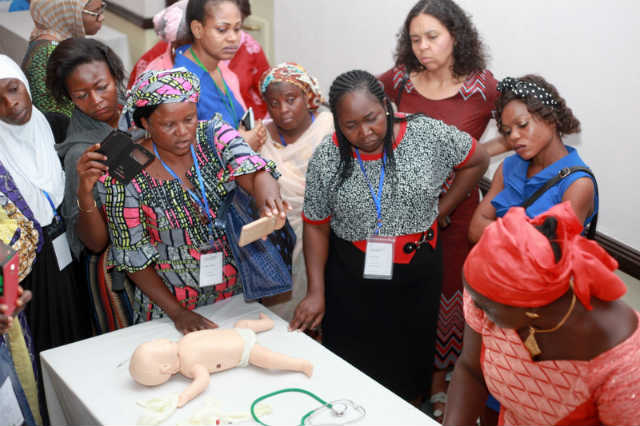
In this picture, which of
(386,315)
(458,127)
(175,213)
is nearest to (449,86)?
(458,127)

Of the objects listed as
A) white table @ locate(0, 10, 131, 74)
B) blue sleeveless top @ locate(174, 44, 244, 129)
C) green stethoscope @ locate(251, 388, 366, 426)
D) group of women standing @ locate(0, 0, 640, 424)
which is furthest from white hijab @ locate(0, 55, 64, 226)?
white table @ locate(0, 10, 131, 74)

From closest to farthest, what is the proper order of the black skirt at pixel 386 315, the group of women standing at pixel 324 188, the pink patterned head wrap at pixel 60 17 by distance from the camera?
the group of women standing at pixel 324 188 → the black skirt at pixel 386 315 → the pink patterned head wrap at pixel 60 17

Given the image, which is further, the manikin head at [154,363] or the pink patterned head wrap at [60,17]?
→ the pink patterned head wrap at [60,17]

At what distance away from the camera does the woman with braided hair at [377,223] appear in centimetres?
219

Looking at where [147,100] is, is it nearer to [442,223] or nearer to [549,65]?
[442,223]

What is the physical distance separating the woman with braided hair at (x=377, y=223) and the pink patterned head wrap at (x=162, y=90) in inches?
19.3

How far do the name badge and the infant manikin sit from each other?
0.48m

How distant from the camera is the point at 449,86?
2656 millimetres

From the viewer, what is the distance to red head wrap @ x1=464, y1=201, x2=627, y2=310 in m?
1.20

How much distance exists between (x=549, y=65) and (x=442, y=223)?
107 cm

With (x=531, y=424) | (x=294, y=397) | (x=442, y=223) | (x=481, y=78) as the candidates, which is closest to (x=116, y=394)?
(x=294, y=397)

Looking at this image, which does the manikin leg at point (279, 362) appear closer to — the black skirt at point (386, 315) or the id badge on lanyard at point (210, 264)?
the id badge on lanyard at point (210, 264)

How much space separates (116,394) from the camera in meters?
1.89

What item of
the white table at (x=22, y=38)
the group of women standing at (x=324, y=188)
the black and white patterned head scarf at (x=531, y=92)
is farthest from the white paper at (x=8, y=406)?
the white table at (x=22, y=38)
